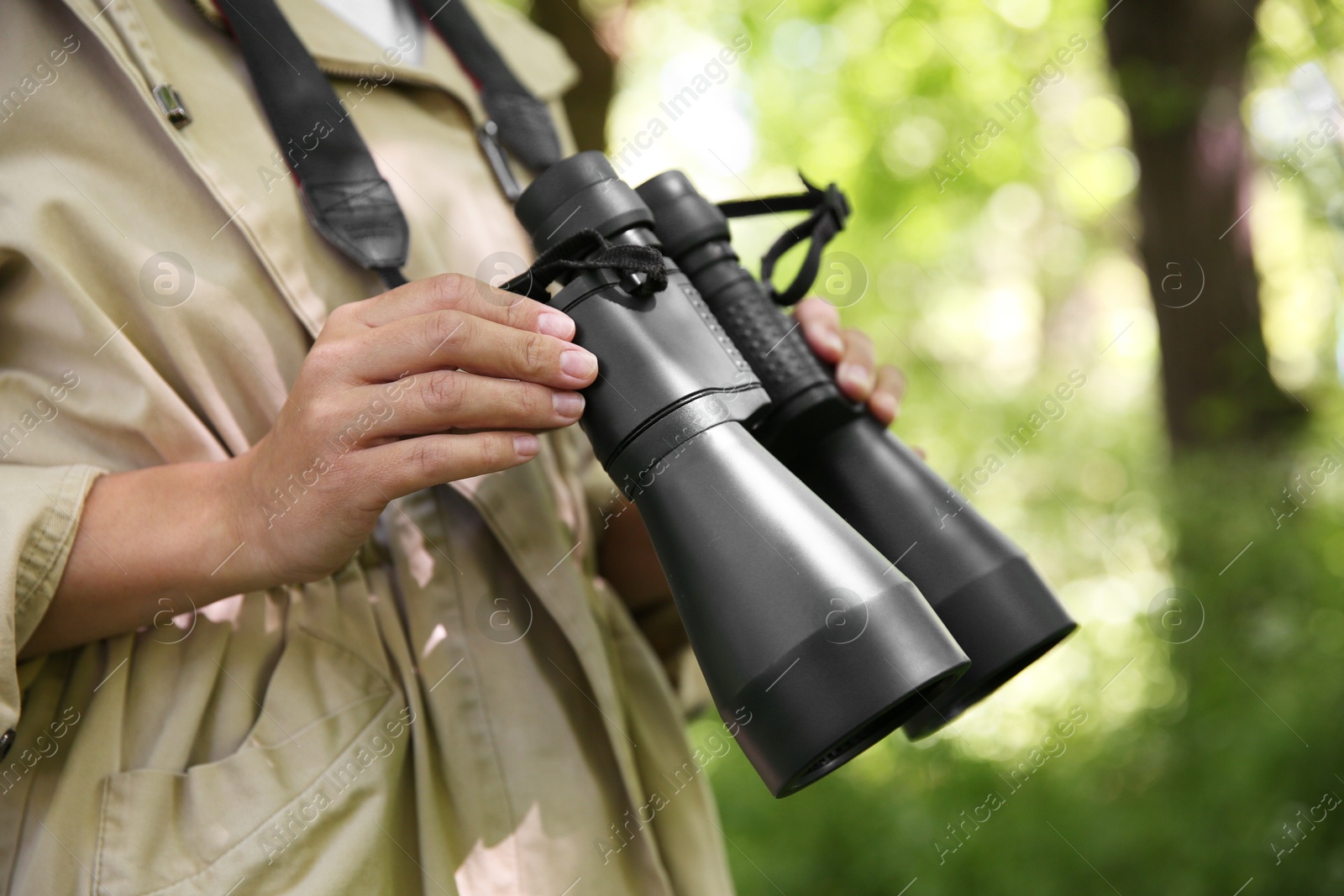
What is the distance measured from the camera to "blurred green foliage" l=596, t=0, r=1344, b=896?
7.28ft

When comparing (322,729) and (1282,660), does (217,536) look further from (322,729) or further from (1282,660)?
(1282,660)

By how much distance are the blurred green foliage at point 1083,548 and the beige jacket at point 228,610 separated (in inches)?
23.4

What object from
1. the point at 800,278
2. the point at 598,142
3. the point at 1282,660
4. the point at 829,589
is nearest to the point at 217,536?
the point at 829,589

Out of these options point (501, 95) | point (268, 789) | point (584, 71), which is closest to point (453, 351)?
point (268, 789)

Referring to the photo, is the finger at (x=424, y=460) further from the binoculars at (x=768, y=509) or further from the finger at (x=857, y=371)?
the finger at (x=857, y=371)

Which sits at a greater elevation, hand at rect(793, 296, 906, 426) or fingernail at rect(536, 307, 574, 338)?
fingernail at rect(536, 307, 574, 338)

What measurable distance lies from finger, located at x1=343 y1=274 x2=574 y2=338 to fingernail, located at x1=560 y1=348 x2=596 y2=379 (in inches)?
0.8

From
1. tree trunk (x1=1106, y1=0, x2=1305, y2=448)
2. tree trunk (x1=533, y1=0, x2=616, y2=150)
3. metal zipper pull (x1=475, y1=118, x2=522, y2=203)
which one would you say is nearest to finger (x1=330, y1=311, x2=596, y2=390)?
metal zipper pull (x1=475, y1=118, x2=522, y2=203)

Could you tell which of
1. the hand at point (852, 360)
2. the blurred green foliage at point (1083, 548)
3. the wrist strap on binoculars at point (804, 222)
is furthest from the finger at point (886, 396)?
the blurred green foliage at point (1083, 548)

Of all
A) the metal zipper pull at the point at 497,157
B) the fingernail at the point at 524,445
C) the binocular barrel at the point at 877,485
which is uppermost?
the metal zipper pull at the point at 497,157

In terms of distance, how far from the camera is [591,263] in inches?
27.7

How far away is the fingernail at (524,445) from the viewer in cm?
68

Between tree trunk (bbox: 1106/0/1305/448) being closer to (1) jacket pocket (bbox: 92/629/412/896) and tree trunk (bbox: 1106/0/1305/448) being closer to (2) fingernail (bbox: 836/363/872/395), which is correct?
(2) fingernail (bbox: 836/363/872/395)

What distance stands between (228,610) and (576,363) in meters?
0.39
